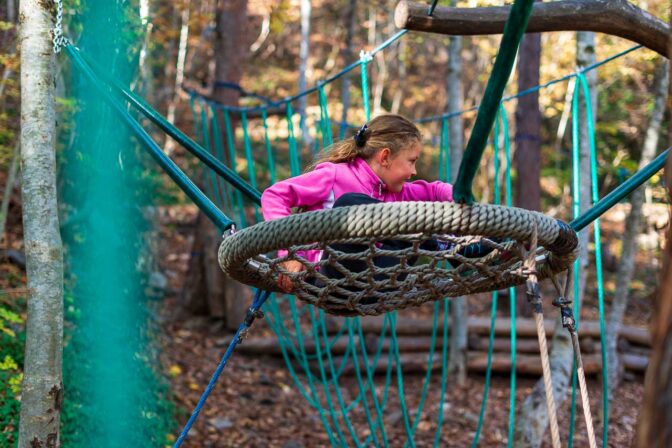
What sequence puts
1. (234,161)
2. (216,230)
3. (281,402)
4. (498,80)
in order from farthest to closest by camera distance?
1. (216,230)
2. (281,402)
3. (234,161)
4. (498,80)

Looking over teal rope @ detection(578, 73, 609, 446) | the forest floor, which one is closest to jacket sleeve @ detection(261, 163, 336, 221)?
teal rope @ detection(578, 73, 609, 446)

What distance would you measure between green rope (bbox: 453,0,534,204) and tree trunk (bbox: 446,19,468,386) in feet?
11.7

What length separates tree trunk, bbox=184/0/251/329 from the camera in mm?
5305

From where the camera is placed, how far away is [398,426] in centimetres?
441

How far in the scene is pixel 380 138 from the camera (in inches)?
80.1

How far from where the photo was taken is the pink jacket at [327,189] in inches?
73.6

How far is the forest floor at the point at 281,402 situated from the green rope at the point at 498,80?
295cm

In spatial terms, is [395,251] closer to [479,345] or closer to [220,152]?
[220,152]

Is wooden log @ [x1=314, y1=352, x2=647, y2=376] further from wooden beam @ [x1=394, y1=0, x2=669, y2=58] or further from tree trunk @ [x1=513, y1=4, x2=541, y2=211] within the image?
wooden beam @ [x1=394, y1=0, x2=669, y2=58]

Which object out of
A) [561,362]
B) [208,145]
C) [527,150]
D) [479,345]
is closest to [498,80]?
[561,362]

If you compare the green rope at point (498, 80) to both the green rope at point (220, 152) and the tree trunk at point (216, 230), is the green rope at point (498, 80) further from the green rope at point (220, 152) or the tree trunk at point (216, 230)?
the tree trunk at point (216, 230)

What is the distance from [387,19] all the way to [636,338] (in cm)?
660

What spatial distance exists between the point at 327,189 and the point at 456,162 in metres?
3.02

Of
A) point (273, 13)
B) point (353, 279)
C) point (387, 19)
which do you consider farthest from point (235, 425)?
point (387, 19)
